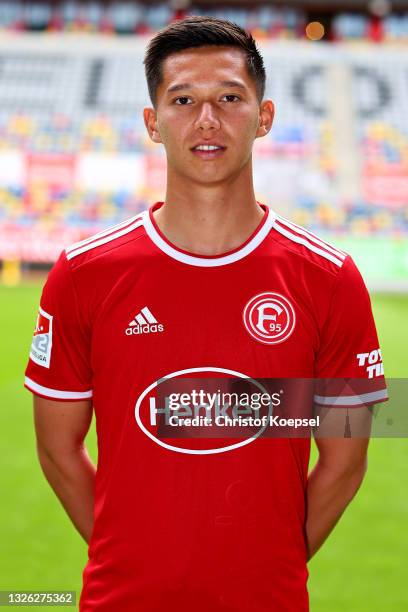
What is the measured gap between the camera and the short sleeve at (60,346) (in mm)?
1711

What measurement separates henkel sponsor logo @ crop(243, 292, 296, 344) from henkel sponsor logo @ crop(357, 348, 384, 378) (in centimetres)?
16

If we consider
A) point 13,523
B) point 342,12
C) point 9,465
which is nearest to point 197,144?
point 13,523

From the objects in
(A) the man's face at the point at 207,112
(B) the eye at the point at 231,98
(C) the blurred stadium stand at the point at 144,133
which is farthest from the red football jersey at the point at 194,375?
(C) the blurred stadium stand at the point at 144,133

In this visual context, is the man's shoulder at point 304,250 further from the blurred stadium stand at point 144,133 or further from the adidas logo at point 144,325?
the blurred stadium stand at point 144,133

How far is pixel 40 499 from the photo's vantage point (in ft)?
16.1

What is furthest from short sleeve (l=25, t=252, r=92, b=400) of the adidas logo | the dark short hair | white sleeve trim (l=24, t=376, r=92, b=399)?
the dark short hair

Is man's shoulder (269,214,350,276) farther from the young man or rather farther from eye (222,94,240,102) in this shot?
eye (222,94,240,102)

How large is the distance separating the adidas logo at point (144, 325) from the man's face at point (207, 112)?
1.01 ft

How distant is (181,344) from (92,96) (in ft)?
78.2

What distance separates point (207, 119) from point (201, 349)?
0.47 metres

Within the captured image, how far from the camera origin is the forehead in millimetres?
1692

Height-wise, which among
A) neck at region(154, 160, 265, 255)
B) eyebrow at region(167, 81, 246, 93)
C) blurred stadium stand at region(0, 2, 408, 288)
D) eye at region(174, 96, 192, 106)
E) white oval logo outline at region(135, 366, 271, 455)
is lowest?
white oval logo outline at region(135, 366, 271, 455)

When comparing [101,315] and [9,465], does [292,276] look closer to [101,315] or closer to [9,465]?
[101,315]

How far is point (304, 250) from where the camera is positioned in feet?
5.72
